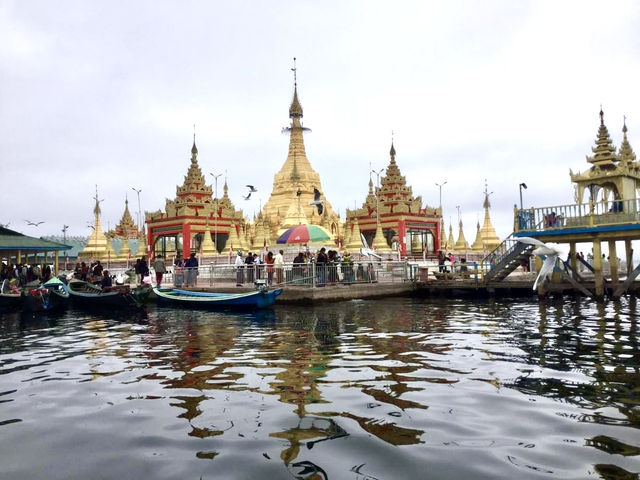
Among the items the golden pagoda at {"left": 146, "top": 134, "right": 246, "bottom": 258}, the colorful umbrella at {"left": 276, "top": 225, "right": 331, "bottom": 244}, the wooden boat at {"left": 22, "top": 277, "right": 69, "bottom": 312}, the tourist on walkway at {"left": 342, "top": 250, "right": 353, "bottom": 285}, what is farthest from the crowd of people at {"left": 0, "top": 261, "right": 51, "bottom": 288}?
the golden pagoda at {"left": 146, "top": 134, "right": 246, "bottom": 258}

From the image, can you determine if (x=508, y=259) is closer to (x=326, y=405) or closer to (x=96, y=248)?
(x=326, y=405)

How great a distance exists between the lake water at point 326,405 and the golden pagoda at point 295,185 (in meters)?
40.9

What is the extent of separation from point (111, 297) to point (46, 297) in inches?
101

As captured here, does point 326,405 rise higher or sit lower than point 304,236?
lower

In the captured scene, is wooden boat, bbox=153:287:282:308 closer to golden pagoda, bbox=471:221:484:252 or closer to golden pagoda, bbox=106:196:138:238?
golden pagoda, bbox=471:221:484:252

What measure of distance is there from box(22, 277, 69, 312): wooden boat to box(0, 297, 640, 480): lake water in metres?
9.43

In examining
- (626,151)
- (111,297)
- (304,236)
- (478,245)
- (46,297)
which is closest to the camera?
(46,297)

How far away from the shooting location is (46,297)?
23.7 m

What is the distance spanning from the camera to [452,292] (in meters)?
29.3

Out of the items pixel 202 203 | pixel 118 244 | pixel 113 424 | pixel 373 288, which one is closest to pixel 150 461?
pixel 113 424

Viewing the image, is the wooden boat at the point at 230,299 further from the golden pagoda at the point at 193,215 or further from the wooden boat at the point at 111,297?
the golden pagoda at the point at 193,215

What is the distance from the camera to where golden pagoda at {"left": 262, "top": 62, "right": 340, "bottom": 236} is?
55656 millimetres

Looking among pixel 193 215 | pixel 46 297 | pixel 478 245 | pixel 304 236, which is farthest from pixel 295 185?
pixel 46 297

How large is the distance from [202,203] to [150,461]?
47722 millimetres
